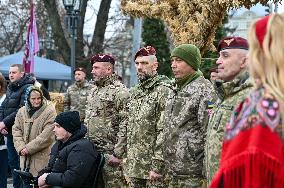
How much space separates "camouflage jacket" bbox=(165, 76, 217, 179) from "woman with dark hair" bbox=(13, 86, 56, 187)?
3.23 metres

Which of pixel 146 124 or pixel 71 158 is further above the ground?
pixel 146 124

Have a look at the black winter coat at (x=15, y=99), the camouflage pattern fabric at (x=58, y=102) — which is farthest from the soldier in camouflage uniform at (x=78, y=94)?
the black winter coat at (x=15, y=99)

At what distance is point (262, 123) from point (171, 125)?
2.76 metres

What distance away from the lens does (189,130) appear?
201 inches

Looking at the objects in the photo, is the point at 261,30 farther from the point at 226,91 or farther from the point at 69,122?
the point at 69,122

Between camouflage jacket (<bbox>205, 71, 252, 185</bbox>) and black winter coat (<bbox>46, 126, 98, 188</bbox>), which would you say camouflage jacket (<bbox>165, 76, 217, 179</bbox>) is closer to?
camouflage jacket (<bbox>205, 71, 252, 185</bbox>)

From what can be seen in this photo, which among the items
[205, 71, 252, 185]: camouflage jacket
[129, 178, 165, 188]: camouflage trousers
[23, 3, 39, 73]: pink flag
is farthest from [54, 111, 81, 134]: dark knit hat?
[23, 3, 39, 73]: pink flag

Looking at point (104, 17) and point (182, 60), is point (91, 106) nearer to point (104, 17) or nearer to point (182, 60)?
point (182, 60)

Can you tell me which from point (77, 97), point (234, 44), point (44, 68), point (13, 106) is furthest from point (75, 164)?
point (44, 68)

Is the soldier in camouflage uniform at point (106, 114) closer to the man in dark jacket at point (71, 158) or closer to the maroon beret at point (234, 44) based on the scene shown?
the man in dark jacket at point (71, 158)

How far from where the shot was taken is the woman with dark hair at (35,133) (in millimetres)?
8000

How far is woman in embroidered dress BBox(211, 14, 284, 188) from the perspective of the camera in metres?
2.42

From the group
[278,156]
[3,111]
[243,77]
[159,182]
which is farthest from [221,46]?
[3,111]

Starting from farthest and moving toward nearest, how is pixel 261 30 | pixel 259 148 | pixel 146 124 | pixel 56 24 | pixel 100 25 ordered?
pixel 100 25
pixel 56 24
pixel 146 124
pixel 261 30
pixel 259 148
